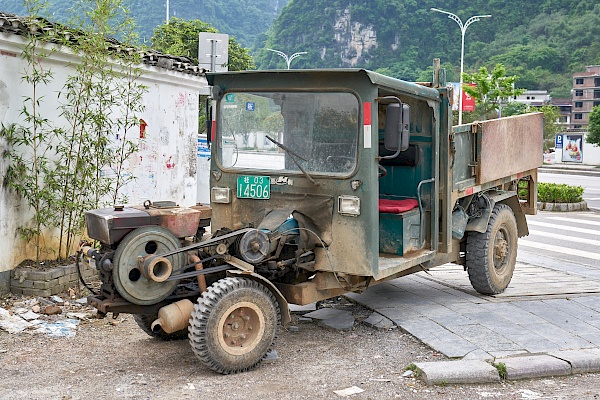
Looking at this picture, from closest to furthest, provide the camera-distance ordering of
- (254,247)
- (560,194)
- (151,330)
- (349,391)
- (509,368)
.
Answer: (349,391)
(509,368)
(254,247)
(151,330)
(560,194)

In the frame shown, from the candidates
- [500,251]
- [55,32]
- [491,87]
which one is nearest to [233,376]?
[500,251]

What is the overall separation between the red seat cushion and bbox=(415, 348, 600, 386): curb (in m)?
1.61

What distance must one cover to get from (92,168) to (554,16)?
9532 cm

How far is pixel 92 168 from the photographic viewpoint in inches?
336

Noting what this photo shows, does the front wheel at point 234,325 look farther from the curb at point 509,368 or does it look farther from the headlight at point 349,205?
the curb at point 509,368

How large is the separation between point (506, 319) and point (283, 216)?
2.52 metres

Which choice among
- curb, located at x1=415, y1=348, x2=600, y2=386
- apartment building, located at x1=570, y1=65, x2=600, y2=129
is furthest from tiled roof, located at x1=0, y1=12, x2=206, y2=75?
apartment building, located at x1=570, y1=65, x2=600, y2=129

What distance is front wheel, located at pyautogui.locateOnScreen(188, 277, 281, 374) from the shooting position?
17.8ft

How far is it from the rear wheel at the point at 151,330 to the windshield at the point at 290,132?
5.00 feet

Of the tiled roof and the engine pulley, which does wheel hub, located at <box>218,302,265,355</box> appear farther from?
the tiled roof

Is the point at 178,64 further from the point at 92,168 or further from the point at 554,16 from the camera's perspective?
the point at 554,16

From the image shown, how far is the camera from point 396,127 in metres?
5.86

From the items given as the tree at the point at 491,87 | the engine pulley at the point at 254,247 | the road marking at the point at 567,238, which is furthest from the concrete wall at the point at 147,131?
the tree at the point at 491,87

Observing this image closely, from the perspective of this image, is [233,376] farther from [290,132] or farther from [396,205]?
[396,205]
